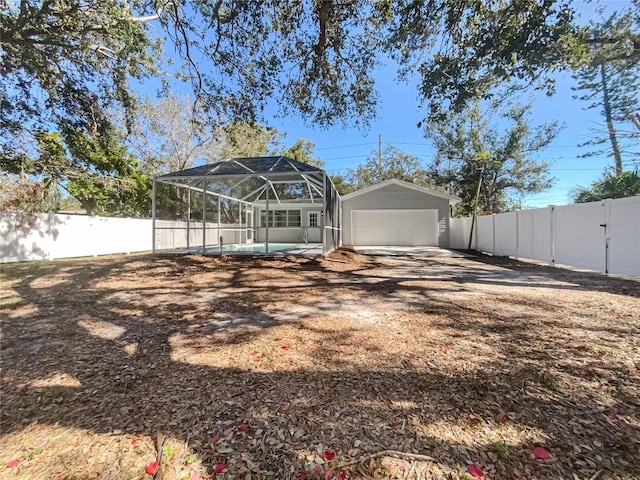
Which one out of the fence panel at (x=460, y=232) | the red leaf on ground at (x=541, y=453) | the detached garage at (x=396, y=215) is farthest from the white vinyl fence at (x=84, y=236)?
the fence panel at (x=460, y=232)

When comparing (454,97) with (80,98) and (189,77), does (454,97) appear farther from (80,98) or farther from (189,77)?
(80,98)

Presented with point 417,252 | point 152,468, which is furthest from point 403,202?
point 152,468

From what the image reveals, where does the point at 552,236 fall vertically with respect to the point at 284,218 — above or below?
below

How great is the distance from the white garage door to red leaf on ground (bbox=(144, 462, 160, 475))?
15.8 m

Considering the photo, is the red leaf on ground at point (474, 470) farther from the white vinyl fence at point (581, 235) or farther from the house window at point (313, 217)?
the house window at point (313, 217)

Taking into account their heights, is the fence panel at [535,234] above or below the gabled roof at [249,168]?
below

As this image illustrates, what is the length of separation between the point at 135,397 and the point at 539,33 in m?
7.40

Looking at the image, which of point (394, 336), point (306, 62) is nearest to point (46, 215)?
point (306, 62)

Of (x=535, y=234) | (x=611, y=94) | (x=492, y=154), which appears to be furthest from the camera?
(x=492, y=154)

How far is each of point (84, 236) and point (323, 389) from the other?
1369 cm

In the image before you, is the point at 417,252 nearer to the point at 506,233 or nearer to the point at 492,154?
the point at 506,233

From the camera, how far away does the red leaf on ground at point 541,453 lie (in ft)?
5.00

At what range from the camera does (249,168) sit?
9.40 metres

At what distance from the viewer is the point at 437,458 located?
1.54 m
